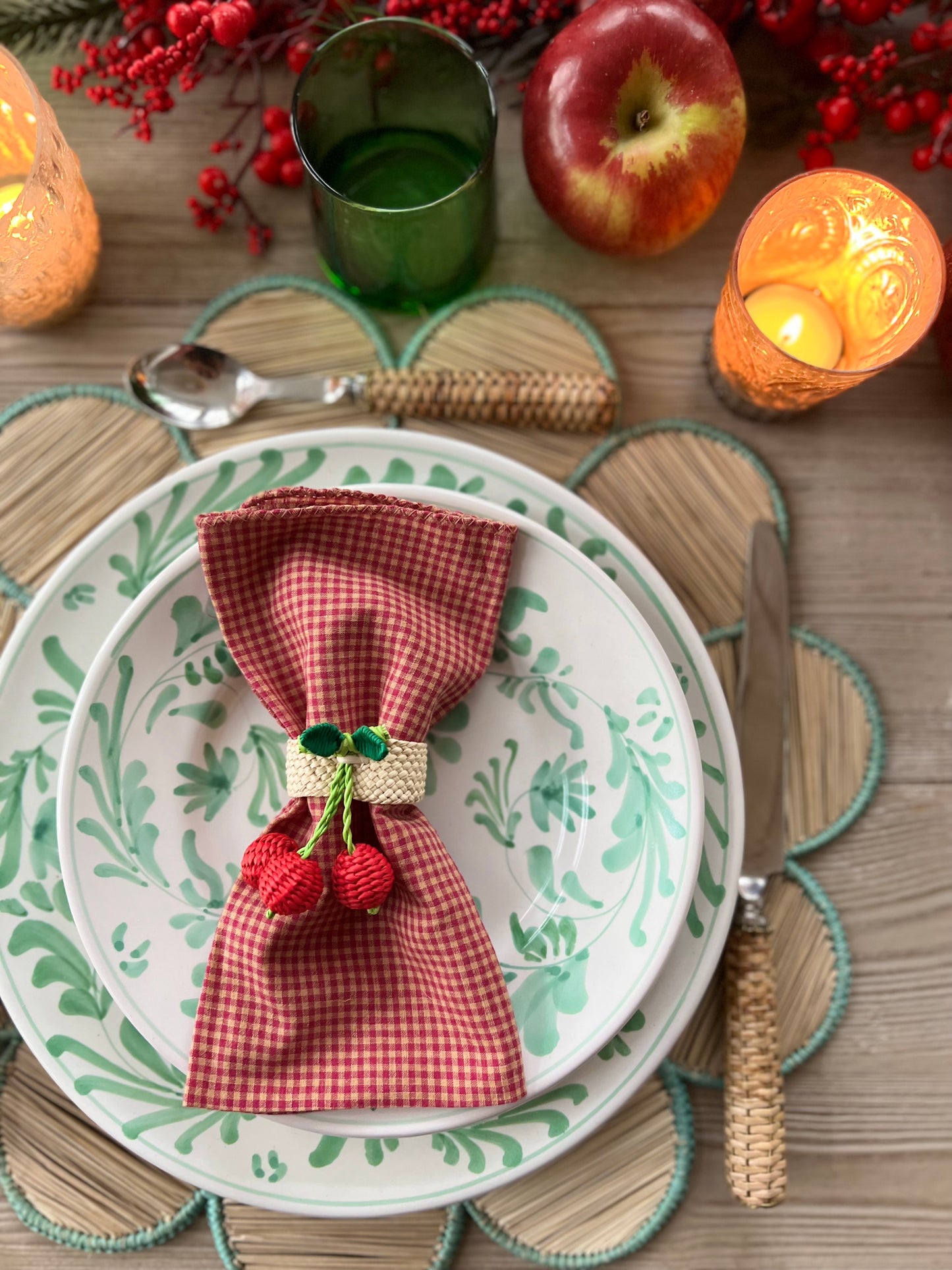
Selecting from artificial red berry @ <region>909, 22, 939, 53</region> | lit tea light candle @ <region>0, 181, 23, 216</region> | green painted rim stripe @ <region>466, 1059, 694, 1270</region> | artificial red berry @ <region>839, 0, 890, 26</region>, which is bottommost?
green painted rim stripe @ <region>466, 1059, 694, 1270</region>

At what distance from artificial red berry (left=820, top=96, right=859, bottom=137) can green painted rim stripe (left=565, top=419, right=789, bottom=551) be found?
0.22m

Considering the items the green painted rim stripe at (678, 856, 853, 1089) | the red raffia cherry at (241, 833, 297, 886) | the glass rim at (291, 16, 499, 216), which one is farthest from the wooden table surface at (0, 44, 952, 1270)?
the red raffia cherry at (241, 833, 297, 886)

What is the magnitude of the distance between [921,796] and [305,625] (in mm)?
451

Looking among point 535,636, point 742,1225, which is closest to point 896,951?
point 742,1225

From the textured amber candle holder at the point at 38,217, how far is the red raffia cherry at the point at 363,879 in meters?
0.43

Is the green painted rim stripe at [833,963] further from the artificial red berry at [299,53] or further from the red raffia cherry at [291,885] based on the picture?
the artificial red berry at [299,53]

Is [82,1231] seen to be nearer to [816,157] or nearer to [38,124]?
[38,124]

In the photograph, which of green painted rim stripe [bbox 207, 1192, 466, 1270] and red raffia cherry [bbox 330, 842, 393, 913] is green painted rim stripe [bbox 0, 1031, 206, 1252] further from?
red raffia cherry [bbox 330, 842, 393, 913]

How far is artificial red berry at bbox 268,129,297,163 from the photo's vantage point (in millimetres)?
691

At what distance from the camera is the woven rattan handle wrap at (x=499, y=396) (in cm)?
66

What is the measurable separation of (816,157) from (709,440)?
21 centimetres

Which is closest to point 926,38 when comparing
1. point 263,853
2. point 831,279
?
point 831,279

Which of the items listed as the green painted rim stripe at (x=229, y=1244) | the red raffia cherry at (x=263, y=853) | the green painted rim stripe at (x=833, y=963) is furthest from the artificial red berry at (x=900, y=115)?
the green painted rim stripe at (x=229, y=1244)

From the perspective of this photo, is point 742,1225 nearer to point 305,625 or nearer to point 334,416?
point 305,625
